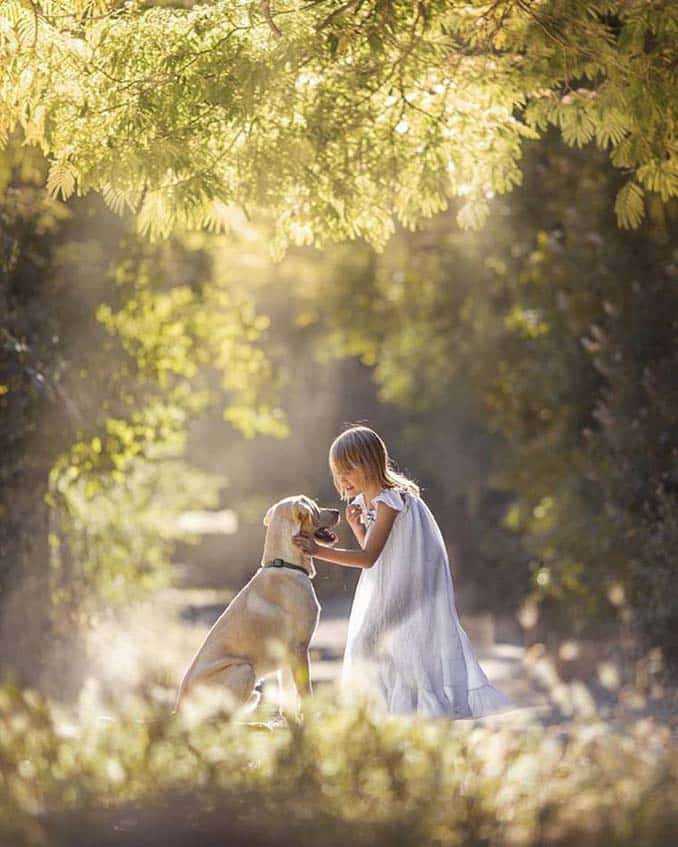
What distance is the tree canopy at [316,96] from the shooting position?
25.7 ft

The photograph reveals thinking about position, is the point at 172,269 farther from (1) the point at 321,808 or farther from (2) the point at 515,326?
(1) the point at 321,808

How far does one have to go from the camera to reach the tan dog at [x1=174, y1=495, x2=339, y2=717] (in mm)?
7098

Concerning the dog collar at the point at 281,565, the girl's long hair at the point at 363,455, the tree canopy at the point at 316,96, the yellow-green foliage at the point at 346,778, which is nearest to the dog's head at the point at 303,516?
the dog collar at the point at 281,565

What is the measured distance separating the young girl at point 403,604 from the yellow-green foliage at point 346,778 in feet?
4.66

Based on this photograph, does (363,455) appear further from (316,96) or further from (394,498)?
(316,96)

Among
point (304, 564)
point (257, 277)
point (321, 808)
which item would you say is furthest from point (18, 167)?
point (257, 277)

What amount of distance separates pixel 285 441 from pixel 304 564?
24.3 metres

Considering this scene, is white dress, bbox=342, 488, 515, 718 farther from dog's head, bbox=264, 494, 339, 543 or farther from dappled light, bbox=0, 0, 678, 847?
dog's head, bbox=264, 494, 339, 543

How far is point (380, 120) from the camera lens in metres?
8.56

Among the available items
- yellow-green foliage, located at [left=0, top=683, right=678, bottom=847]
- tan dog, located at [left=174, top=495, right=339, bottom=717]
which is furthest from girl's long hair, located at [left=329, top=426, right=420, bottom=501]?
yellow-green foliage, located at [left=0, top=683, right=678, bottom=847]

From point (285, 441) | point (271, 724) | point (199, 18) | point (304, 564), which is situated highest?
point (199, 18)

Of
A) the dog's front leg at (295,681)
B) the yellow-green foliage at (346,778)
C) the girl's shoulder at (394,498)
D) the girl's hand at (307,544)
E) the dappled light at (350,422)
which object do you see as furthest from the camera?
the girl's shoulder at (394,498)

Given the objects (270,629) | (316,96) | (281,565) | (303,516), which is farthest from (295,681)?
(316,96)

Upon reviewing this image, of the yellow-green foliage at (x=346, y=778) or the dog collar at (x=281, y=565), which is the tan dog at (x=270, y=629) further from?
the yellow-green foliage at (x=346, y=778)
